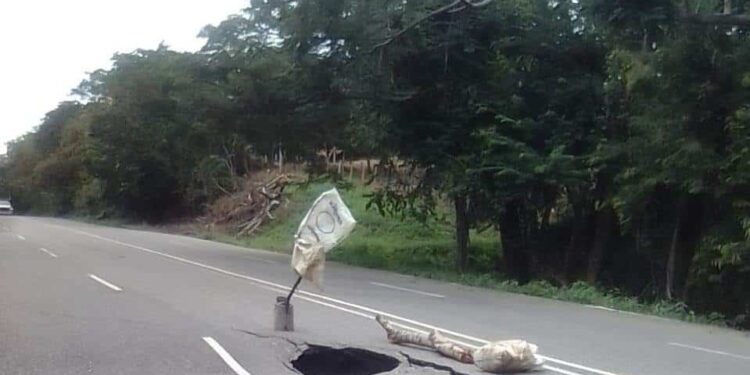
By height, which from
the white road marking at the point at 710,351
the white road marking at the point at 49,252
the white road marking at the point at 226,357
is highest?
the white road marking at the point at 710,351

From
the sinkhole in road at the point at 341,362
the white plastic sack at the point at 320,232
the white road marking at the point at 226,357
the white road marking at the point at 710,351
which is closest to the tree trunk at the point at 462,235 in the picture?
the white road marking at the point at 710,351

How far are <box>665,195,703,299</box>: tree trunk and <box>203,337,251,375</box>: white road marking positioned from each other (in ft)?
52.3

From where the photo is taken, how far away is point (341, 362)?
1046cm

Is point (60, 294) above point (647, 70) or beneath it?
beneath

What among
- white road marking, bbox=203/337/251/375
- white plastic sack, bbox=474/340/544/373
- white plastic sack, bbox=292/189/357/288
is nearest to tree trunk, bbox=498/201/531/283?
white plastic sack, bbox=292/189/357/288

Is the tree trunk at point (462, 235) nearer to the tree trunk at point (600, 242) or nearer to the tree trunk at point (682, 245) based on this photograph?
the tree trunk at point (600, 242)

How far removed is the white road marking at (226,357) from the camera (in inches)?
375

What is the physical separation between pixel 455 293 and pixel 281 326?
9.02 m

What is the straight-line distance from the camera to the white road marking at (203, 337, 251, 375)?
952cm

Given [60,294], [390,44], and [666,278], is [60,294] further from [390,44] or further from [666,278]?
[666,278]

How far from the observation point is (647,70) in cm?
2116

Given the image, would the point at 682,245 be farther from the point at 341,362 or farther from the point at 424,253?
the point at 341,362

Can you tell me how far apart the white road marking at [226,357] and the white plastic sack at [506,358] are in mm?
2423

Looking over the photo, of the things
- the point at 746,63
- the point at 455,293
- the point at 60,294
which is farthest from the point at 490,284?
the point at 60,294
